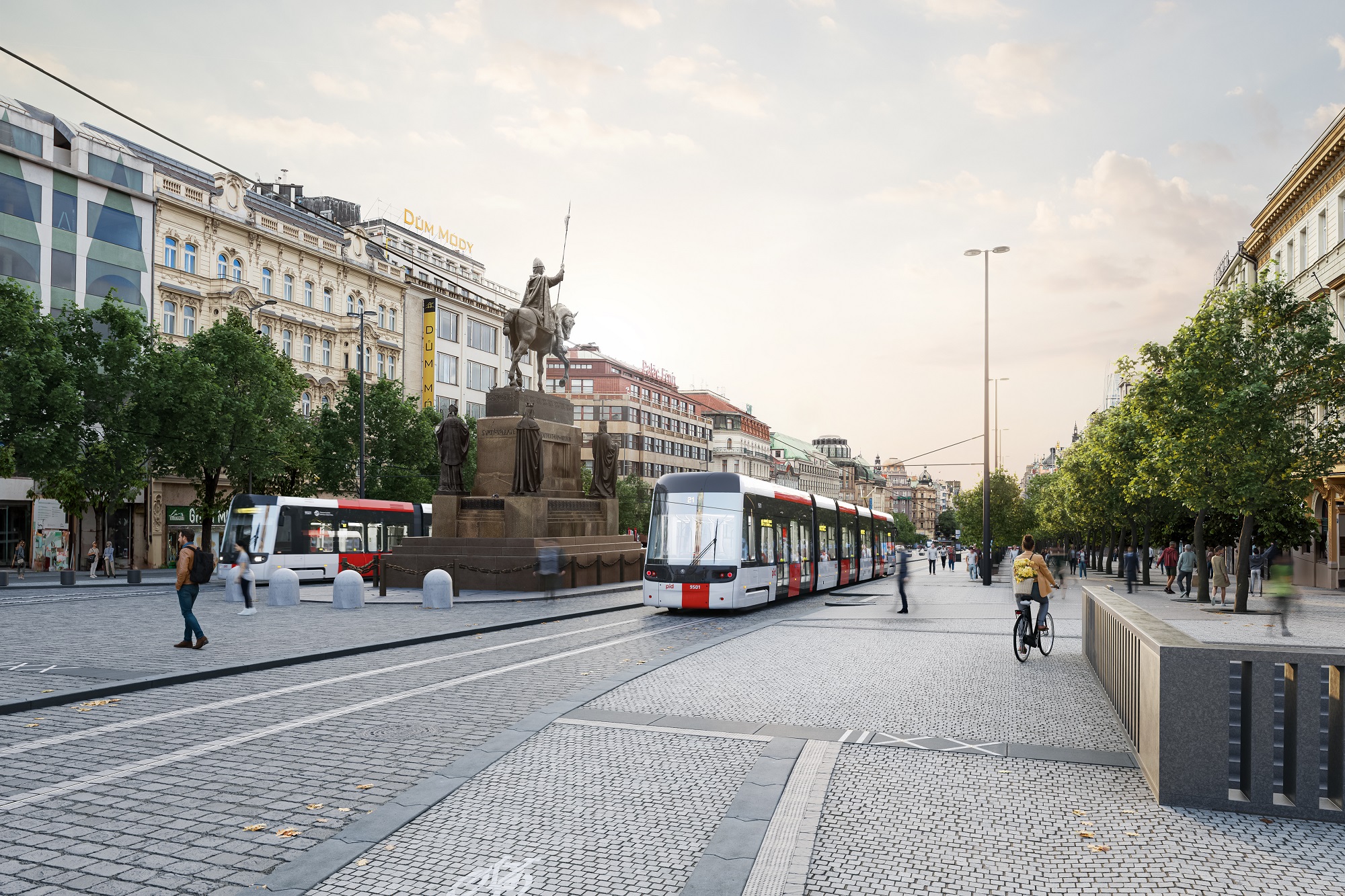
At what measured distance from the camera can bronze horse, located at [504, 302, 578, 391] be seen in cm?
2862

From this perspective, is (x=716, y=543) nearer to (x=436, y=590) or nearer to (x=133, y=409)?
(x=436, y=590)

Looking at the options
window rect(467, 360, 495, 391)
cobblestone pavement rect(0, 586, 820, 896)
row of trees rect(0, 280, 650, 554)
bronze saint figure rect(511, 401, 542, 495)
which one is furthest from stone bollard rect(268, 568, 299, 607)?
window rect(467, 360, 495, 391)

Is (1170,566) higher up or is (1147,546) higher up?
(1147,546)

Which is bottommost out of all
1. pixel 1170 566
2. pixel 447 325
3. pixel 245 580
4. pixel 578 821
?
pixel 1170 566

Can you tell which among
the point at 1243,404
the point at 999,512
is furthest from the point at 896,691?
the point at 999,512

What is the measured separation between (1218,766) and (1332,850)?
0.76 meters

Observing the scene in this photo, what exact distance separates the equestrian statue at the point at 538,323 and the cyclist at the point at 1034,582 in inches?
708

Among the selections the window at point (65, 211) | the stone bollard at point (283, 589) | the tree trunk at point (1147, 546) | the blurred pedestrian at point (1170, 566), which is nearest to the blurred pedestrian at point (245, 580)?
the stone bollard at point (283, 589)

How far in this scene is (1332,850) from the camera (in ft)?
17.0

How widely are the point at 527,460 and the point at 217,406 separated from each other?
706 inches

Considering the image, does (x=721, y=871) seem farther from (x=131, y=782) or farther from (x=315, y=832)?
(x=131, y=782)

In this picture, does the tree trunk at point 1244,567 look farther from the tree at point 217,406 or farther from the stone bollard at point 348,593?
the tree at point 217,406

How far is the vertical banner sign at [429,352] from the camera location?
6588 centimetres

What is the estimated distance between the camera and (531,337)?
2917cm
